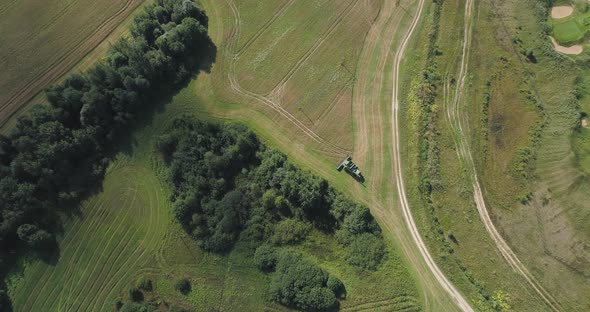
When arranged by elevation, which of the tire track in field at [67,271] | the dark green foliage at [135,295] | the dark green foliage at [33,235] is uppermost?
the dark green foliage at [33,235]

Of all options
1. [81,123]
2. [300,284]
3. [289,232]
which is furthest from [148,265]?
[81,123]

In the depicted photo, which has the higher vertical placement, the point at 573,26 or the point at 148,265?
the point at 148,265

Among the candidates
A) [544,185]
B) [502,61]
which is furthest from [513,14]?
[544,185]

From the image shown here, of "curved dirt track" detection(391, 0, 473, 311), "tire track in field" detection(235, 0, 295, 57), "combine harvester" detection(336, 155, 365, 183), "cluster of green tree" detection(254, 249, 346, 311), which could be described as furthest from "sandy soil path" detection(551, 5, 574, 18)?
"cluster of green tree" detection(254, 249, 346, 311)

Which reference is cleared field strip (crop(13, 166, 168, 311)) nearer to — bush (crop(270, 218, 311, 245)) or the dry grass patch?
bush (crop(270, 218, 311, 245))

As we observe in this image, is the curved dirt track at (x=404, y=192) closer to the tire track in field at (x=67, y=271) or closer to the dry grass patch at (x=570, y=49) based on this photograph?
the dry grass patch at (x=570, y=49)

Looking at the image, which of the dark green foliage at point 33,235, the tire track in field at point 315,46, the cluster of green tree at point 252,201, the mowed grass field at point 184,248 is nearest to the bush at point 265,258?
the cluster of green tree at point 252,201

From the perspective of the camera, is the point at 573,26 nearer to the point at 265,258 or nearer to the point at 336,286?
the point at 336,286
